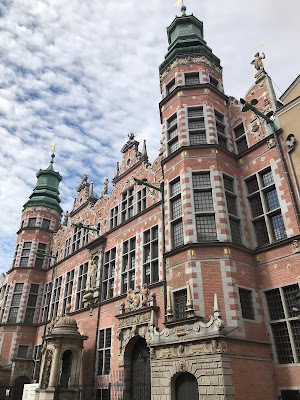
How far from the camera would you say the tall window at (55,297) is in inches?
1195

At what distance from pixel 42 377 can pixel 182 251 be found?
43.4 ft

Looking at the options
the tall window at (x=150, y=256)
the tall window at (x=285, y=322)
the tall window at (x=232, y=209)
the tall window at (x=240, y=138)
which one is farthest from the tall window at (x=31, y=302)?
the tall window at (x=285, y=322)

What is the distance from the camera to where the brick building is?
13.7 metres

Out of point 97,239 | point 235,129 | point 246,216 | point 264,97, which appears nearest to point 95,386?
point 97,239

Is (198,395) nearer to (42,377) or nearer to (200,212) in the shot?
(200,212)

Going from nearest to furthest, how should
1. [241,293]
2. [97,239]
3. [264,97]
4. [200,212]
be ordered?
[241,293] < [200,212] < [264,97] < [97,239]

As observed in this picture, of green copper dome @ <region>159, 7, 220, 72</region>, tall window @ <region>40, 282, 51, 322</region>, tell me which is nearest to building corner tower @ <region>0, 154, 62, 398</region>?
tall window @ <region>40, 282, 51, 322</region>

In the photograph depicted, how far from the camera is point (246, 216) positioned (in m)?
17.5

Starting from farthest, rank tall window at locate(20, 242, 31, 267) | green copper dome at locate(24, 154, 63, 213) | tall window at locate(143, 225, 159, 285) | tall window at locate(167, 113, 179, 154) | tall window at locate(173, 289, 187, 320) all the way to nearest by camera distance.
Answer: green copper dome at locate(24, 154, 63, 213)
tall window at locate(20, 242, 31, 267)
tall window at locate(167, 113, 179, 154)
tall window at locate(143, 225, 159, 285)
tall window at locate(173, 289, 187, 320)

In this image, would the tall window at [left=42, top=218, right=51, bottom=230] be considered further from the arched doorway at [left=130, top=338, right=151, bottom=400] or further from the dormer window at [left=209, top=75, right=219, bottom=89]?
the dormer window at [left=209, top=75, right=219, bottom=89]

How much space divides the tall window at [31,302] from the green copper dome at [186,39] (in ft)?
79.7

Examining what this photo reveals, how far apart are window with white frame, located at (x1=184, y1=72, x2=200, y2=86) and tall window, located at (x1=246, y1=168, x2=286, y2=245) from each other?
7.26 m

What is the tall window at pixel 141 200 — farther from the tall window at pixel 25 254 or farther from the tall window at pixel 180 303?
the tall window at pixel 25 254

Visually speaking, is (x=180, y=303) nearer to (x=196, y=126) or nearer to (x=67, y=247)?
(x=196, y=126)
